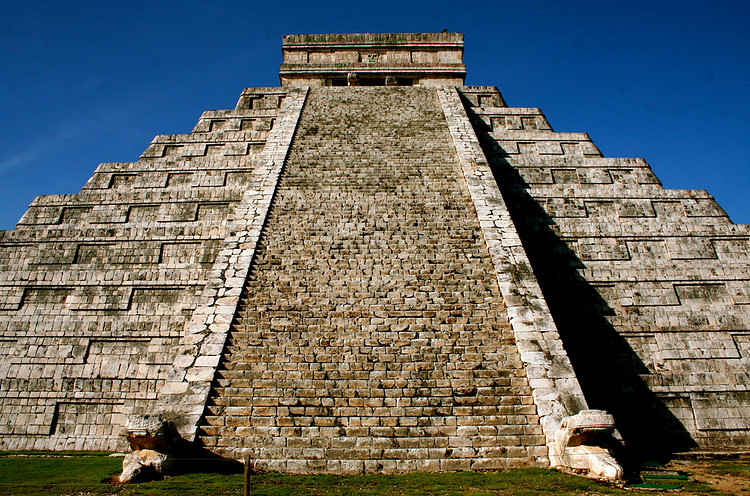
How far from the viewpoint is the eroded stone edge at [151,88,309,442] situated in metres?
5.93

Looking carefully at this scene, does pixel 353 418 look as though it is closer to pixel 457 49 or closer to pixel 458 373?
pixel 458 373

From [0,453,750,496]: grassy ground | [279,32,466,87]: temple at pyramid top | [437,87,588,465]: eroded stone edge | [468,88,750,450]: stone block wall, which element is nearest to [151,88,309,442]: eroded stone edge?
[0,453,750,496]: grassy ground

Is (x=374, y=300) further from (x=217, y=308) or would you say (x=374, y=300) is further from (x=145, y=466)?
(x=145, y=466)

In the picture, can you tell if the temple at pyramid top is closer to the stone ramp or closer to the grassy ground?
the stone ramp

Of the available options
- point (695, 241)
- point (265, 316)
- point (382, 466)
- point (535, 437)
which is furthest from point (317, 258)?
point (695, 241)

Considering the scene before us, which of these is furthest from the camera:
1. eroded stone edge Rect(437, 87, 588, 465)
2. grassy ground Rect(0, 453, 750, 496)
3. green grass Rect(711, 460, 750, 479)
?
eroded stone edge Rect(437, 87, 588, 465)

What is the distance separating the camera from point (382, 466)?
533 centimetres

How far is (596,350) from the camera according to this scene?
824 centimetres

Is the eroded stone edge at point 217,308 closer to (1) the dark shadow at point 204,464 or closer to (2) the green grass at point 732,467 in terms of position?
(1) the dark shadow at point 204,464

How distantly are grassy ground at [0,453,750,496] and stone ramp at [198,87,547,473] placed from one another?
36 centimetres

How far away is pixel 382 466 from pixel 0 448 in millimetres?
6479

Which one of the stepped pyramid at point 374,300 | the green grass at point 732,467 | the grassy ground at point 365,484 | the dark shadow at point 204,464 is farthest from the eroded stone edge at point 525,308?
the dark shadow at point 204,464

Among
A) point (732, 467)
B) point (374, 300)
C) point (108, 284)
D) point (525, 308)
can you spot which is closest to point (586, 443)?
point (525, 308)

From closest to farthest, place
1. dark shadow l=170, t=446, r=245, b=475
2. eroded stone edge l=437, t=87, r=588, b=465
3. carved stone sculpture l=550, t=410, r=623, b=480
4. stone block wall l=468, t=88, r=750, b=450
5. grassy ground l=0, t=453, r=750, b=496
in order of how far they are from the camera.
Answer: grassy ground l=0, t=453, r=750, b=496
carved stone sculpture l=550, t=410, r=623, b=480
dark shadow l=170, t=446, r=245, b=475
eroded stone edge l=437, t=87, r=588, b=465
stone block wall l=468, t=88, r=750, b=450
